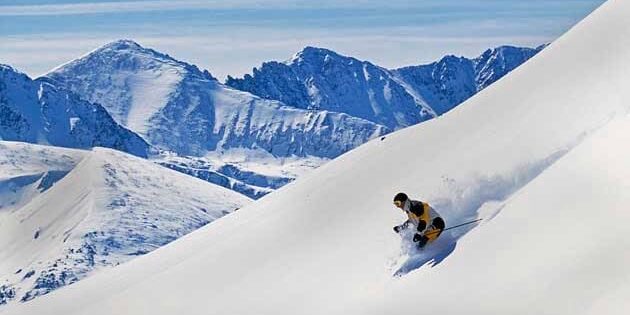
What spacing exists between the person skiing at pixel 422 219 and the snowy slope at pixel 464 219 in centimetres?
62

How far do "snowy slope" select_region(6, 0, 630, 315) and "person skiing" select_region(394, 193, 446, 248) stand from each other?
622mm

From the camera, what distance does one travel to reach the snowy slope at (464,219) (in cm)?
3334

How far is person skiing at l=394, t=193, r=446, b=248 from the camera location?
39.2 metres

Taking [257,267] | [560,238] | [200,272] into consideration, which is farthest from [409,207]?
[200,272]

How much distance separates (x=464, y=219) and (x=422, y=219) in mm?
2088

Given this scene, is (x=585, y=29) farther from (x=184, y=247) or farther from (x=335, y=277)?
(x=184, y=247)

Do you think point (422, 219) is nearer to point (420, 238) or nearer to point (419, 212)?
point (419, 212)

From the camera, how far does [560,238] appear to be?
3400 centimetres

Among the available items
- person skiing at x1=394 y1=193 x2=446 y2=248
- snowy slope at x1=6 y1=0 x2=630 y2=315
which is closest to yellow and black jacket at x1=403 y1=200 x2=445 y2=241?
person skiing at x1=394 y1=193 x2=446 y2=248

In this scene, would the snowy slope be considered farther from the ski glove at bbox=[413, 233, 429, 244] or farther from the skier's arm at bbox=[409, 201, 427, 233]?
the skier's arm at bbox=[409, 201, 427, 233]

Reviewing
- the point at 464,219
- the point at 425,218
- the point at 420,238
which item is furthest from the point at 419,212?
the point at 464,219

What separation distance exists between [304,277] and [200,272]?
411 inches

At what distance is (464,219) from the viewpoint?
40.8 m

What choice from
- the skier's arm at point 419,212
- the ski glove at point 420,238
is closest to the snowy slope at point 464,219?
the ski glove at point 420,238
